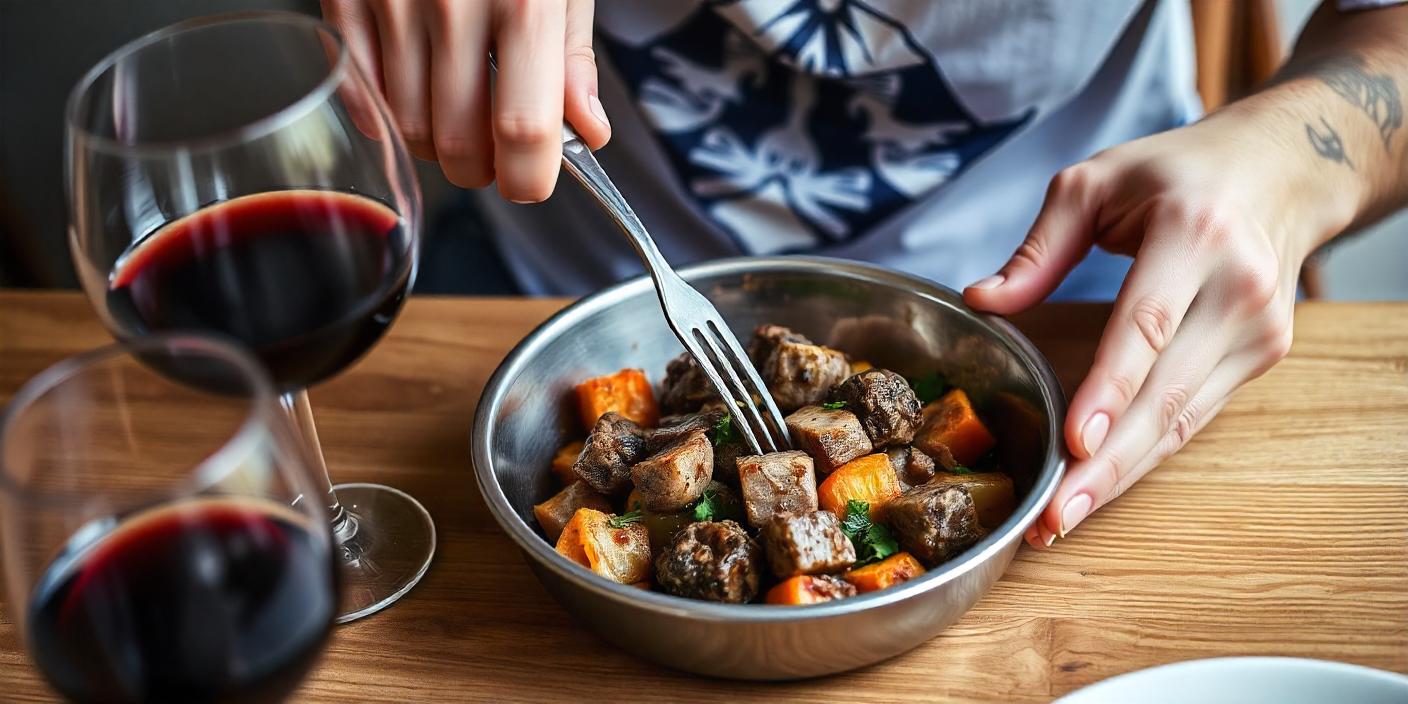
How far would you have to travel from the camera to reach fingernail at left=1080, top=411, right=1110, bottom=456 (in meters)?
1.27

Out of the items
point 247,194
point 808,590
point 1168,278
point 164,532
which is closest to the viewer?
point 164,532

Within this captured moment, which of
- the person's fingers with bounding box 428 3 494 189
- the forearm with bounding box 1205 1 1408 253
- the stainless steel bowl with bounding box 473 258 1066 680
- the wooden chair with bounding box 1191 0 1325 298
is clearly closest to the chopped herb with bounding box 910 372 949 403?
the stainless steel bowl with bounding box 473 258 1066 680

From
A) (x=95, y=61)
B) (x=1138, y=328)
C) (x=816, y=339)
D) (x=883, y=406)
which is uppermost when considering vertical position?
(x=1138, y=328)

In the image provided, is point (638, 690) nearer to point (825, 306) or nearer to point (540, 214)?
point (825, 306)

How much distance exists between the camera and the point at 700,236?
92.4 inches

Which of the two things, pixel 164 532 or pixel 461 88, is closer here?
pixel 164 532

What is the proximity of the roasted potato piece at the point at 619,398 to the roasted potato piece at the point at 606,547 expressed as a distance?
0.80 ft

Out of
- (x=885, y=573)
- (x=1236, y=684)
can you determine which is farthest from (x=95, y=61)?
(x=1236, y=684)

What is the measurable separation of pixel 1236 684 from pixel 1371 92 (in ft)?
3.76

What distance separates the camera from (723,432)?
1447 mm

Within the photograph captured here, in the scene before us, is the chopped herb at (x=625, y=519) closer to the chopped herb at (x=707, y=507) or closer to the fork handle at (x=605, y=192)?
the chopped herb at (x=707, y=507)

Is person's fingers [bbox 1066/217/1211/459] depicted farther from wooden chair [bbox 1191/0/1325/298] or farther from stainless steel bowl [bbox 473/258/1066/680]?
wooden chair [bbox 1191/0/1325/298]

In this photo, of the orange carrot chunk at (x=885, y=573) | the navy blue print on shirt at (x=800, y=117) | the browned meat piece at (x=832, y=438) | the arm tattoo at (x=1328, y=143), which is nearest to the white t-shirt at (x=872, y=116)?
the navy blue print on shirt at (x=800, y=117)

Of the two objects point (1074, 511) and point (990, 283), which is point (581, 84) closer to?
point (990, 283)
